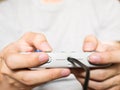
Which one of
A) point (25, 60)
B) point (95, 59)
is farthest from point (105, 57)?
point (25, 60)

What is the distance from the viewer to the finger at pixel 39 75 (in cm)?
37

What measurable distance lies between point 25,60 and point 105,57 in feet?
0.41

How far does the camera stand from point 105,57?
0.37 meters

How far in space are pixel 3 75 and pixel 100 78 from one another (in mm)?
173

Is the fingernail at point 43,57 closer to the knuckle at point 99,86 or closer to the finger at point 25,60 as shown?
the finger at point 25,60


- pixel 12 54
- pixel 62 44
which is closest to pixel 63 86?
pixel 62 44

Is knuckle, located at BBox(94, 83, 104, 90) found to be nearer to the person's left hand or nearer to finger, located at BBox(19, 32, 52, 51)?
the person's left hand

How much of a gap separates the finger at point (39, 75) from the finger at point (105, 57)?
44 millimetres

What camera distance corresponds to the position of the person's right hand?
0.37 metres

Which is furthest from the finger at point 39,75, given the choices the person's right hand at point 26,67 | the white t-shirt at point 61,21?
the white t-shirt at point 61,21

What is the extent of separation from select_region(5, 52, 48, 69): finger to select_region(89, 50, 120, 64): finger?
0.24 ft

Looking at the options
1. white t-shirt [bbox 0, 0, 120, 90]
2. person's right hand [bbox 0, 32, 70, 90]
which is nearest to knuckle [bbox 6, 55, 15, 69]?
person's right hand [bbox 0, 32, 70, 90]

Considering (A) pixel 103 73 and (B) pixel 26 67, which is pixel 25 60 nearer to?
(B) pixel 26 67

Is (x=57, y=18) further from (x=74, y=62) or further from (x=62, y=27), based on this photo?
(x=74, y=62)
